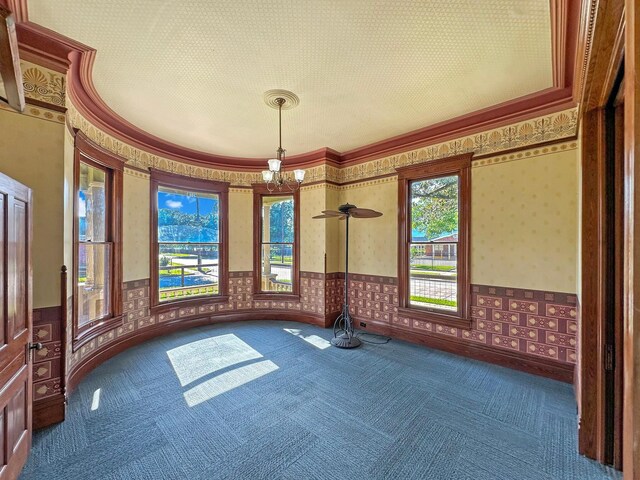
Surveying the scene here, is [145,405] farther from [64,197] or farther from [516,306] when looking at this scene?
[516,306]

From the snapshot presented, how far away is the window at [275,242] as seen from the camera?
17.2 feet

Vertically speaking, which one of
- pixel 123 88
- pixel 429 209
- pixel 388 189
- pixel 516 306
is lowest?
pixel 516 306

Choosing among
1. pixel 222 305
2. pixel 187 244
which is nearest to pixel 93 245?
pixel 187 244

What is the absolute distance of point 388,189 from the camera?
14.6 feet

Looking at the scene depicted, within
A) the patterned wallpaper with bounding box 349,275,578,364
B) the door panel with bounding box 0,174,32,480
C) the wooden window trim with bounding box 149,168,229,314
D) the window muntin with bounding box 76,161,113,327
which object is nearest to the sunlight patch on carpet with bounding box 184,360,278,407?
the door panel with bounding box 0,174,32,480

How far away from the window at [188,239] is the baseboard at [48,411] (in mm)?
2048

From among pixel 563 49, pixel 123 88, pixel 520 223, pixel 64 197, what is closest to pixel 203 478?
pixel 64 197

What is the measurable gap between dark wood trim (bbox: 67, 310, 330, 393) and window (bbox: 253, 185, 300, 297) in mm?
418

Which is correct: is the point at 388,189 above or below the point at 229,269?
above

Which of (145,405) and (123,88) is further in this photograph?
(123,88)

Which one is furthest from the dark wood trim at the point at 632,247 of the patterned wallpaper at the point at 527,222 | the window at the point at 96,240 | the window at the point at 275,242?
the window at the point at 275,242

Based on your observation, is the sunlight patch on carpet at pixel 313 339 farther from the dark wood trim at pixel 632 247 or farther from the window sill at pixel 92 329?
the dark wood trim at pixel 632 247

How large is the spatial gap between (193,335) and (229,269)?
127 centimetres

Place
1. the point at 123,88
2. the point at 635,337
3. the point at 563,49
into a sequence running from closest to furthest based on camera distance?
the point at 635,337
the point at 563,49
the point at 123,88
